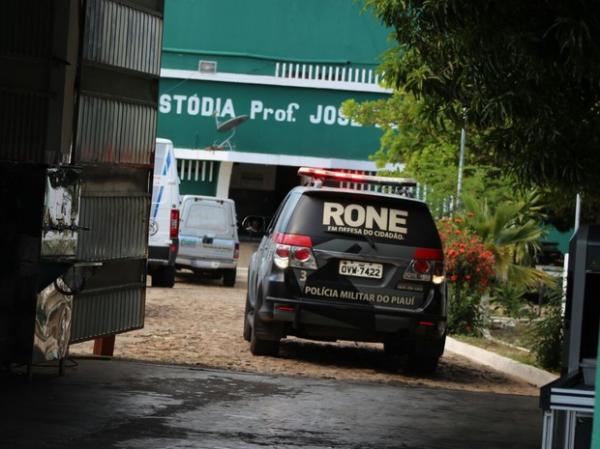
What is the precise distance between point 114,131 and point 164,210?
512 inches

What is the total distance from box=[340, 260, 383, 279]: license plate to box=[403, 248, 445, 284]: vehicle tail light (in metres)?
0.28

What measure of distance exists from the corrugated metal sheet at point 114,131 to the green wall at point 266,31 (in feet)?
79.9

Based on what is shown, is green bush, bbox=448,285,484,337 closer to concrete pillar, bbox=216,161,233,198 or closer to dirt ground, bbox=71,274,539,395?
dirt ground, bbox=71,274,539,395

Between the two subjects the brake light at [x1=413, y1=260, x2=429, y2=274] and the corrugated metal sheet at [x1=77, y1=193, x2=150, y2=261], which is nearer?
the corrugated metal sheet at [x1=77, y1=193, x2=150, y2=261]

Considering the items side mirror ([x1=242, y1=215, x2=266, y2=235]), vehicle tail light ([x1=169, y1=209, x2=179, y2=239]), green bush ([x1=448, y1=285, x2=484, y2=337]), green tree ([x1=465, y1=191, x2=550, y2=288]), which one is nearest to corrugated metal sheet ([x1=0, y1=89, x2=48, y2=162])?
side mirror ([x1=242, y1=215, x2=266, y2=235])

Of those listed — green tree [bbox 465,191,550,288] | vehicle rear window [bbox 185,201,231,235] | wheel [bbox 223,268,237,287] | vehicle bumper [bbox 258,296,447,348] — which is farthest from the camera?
wheel [bbox 223,268,237,287]

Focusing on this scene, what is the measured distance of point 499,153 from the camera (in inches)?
525

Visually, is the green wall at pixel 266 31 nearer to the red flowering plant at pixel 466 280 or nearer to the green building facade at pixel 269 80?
the green building facade at pixel 269 80

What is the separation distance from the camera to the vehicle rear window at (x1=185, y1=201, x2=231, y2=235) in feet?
95.2

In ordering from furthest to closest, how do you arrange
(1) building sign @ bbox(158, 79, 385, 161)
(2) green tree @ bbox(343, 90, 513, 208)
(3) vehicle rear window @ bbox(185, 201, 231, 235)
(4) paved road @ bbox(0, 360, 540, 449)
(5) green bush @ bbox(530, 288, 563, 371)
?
(1) building sign @ bbox(158, 79, 385, 161) < (3) vehicle rear window @ bbox(185, 201, 231, 235) < (2) green tree @ bbox(343, 90, 513, 208) < (5) green bush @ bbox(530, 288, 563, 371) < (4) paved road @ bbox(0, 360, 540, 449)

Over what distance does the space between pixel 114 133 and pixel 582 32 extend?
410 cm

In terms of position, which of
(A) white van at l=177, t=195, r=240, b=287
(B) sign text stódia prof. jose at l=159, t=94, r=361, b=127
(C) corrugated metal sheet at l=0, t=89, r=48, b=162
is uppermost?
(B) sign text stódia prof. jose at l=159, t=94, r=361, b=127

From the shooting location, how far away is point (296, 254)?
1386 centimetres

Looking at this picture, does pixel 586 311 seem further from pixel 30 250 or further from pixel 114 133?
pixel 114 133
